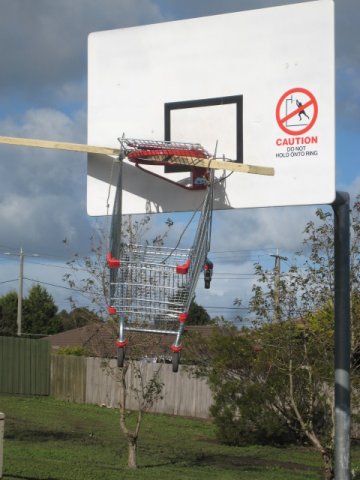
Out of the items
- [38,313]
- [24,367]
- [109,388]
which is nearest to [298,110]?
[109,388]

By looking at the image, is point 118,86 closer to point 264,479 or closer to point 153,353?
point 153,353

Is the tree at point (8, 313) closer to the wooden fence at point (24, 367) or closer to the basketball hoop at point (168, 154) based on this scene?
the wooden fence at point (24, 367)

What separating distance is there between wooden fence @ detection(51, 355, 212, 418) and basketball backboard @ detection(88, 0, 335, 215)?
1903 centimetres

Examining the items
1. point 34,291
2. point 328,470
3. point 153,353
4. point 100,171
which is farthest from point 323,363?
point 34,291

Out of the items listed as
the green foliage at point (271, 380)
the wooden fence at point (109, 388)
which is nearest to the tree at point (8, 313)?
the wooden fence at point (109, 388)

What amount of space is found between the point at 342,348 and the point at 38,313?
2195 inches

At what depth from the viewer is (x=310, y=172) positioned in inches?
234

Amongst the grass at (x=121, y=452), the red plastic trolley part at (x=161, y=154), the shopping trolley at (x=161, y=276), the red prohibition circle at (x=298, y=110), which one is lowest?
the grass at (x=121, y=452)

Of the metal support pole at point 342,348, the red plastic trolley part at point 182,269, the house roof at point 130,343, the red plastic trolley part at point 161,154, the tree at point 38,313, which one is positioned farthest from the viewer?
the tree at point 38,313

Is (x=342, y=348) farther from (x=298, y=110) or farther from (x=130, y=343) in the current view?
(x=130, y=343)

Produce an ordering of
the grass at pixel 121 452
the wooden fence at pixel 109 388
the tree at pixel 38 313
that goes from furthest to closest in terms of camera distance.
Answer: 1. the tree at pixel 38 313
2. the wooden fence at pixel 109 388
3. the grass at pixel 121 452

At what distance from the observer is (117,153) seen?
6508 mm

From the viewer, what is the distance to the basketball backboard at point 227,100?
19.5 feet

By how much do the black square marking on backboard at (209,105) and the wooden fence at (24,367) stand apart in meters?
27.9
